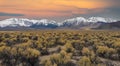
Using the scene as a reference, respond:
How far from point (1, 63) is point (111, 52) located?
1204 centimetres

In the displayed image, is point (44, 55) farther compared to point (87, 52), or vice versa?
point (44, 55)

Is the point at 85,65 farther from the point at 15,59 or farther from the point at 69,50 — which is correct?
the point at 69,50

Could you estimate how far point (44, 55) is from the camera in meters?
26.9

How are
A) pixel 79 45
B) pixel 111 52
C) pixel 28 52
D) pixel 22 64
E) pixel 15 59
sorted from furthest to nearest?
pixel 79 45, pixel 111 52, pixel 28 52, pixel 15 59, pixel 22 64

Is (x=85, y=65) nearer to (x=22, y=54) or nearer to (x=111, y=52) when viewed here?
(x=22, y=54)

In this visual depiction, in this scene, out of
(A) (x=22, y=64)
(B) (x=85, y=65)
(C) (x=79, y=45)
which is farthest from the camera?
(C) (x=79, y=45)

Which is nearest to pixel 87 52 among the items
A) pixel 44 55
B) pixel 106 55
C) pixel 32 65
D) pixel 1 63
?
pixel 106 55

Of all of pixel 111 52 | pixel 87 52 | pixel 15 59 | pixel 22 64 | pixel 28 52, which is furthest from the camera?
pixel 111 52

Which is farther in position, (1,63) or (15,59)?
(15,59)

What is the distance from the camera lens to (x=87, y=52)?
981 inches

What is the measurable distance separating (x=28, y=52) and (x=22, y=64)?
3190 millimetres

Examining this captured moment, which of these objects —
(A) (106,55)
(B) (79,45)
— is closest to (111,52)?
(A) (106,55)

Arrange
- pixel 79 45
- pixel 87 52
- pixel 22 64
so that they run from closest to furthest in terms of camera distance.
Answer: pixel 22 64, pixel 87 52, pixel 79 45

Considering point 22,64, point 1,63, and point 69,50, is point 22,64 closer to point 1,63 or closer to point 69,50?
point 1,63
